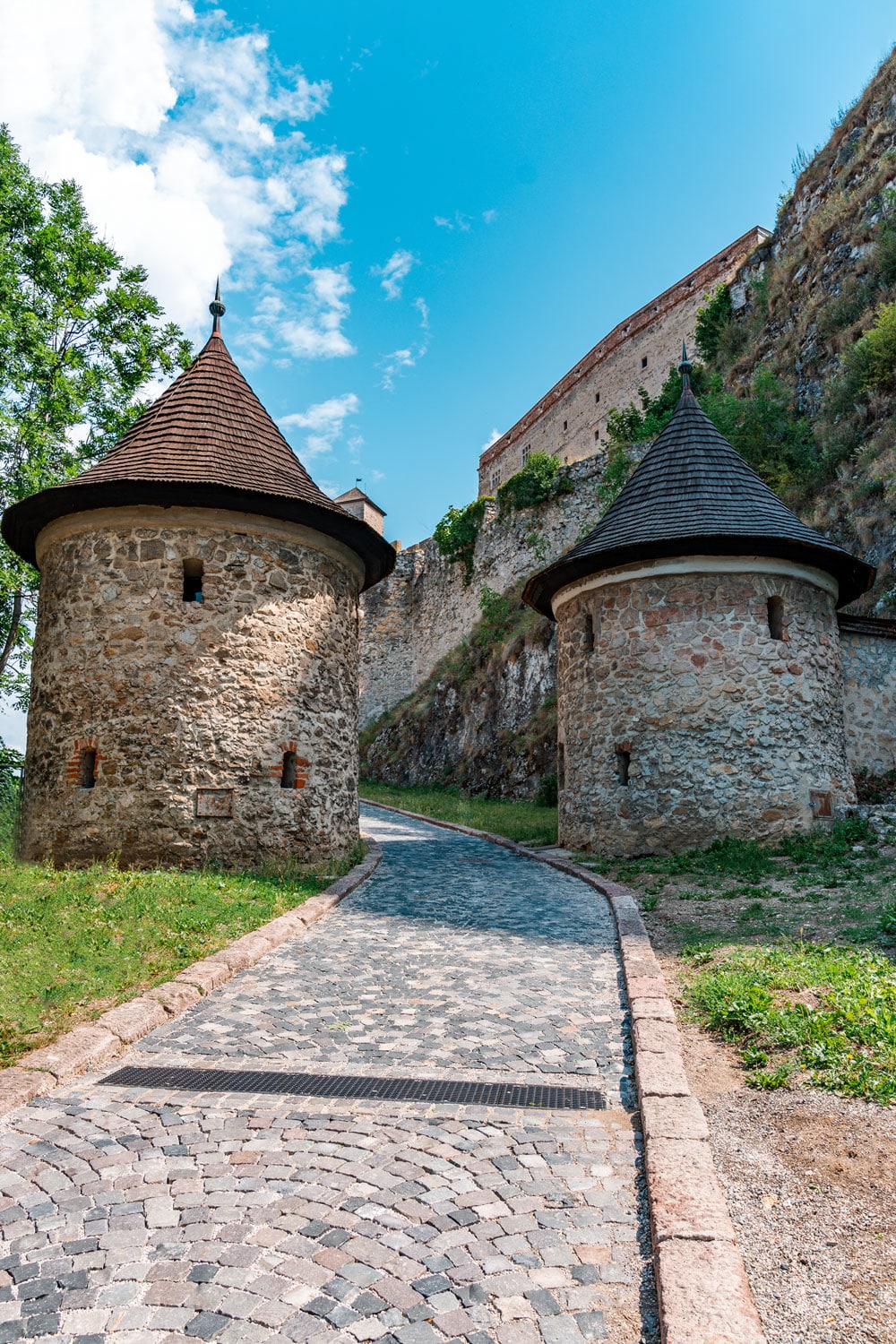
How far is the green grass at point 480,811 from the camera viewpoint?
15.5 m

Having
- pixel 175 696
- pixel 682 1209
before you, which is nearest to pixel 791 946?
pixel 682 1209

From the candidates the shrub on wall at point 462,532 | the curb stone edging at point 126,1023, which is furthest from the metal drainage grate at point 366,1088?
the shrub on wall at point 462,532

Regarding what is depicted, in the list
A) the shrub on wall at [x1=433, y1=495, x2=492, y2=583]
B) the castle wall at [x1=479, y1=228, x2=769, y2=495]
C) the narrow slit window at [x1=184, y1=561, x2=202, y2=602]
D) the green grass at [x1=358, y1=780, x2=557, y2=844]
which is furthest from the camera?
the castle wall at [x1=479, y1=228, x2=769, y2=495]

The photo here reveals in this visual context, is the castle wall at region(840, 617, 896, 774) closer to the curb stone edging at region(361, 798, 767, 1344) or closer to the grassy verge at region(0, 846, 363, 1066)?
the grassy verge at region(0, 846, 363, 1066)

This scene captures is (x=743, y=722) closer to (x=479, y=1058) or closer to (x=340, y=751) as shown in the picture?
(x=340, y=751)

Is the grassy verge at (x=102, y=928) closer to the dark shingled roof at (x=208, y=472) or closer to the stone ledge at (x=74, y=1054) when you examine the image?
the stone ledge at (x=74, y=1054)

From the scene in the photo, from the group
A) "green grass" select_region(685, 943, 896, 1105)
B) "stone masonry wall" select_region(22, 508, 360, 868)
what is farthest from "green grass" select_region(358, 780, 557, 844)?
"green grass" select_region(685, 943, 896, 1105)

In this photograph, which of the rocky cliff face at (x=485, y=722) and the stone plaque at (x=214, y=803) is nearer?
the stone plaque at (x=214, y=803)

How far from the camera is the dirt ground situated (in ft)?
7.88

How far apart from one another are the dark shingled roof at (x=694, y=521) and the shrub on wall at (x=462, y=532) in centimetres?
1690

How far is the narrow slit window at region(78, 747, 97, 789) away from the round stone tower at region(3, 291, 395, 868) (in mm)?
15

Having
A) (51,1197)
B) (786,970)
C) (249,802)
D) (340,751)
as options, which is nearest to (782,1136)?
(786,970)

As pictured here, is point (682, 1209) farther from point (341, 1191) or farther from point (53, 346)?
point (53, 346)

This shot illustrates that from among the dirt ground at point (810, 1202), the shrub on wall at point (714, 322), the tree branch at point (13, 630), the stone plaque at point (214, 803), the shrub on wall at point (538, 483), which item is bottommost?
the dirt ground at point (810, 1202)
